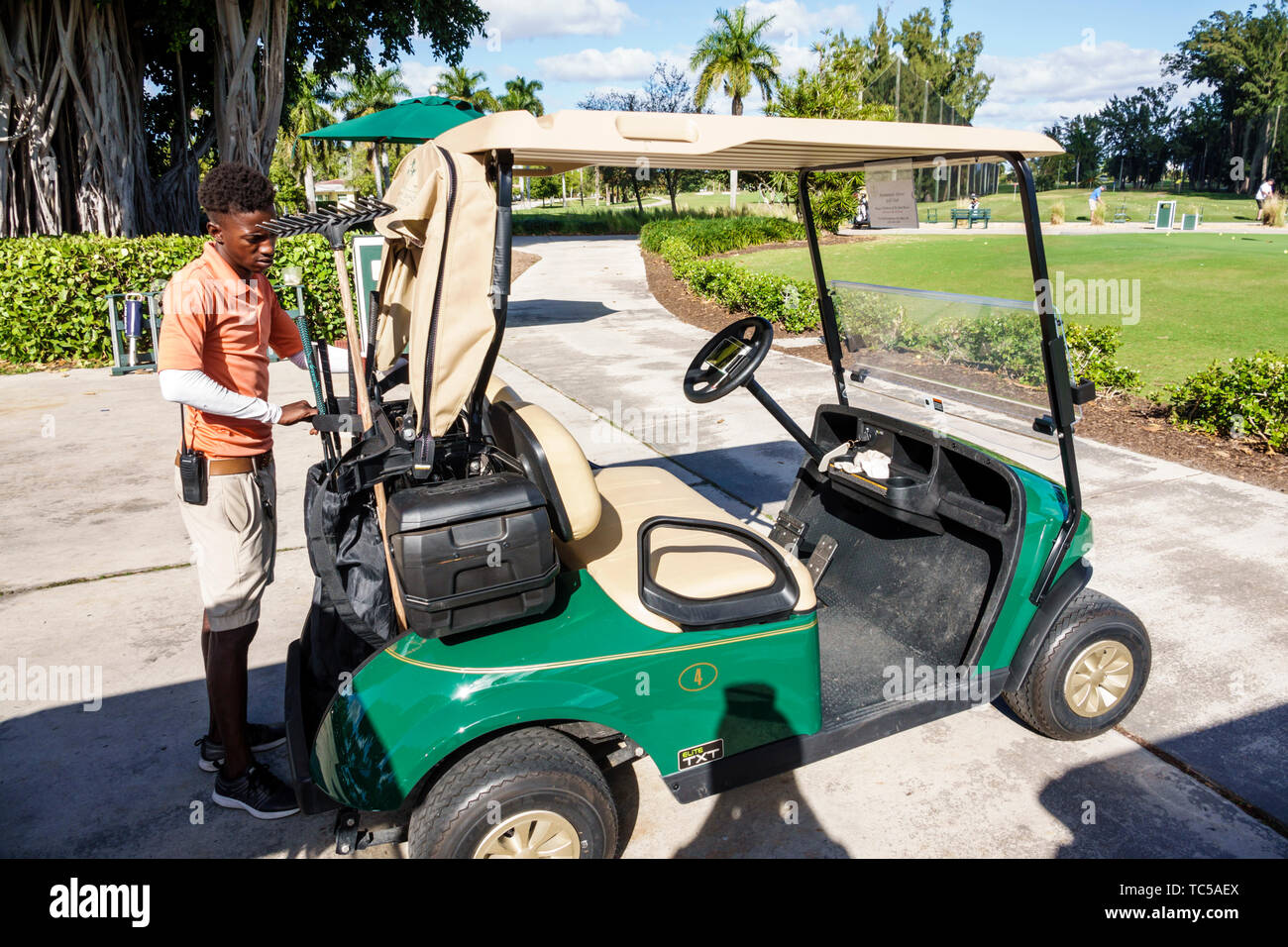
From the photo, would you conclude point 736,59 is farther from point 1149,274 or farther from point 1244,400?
point 1244,400

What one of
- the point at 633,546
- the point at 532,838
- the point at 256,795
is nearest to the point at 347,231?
the point at 633,546

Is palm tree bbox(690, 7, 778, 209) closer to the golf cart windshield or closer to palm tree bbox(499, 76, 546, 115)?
palm tree bbox(499, 76, 546, 115)

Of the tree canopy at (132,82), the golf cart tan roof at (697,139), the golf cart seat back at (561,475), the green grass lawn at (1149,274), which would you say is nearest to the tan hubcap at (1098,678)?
the green grass lawn at (1149,274)

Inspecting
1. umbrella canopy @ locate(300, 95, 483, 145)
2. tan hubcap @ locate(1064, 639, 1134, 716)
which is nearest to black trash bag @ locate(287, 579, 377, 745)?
tan hubcap @ locate(1064, 639, 1134, 716)

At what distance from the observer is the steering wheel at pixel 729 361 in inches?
114

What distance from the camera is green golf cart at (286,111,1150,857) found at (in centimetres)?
188

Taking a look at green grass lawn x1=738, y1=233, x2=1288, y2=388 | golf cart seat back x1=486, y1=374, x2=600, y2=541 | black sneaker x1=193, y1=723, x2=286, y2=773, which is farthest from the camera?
green grass lawn x1=738, y1=233, x2=1288, y2=388

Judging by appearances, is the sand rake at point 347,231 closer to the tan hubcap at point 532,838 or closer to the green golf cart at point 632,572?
the green golf cart at point 632,572

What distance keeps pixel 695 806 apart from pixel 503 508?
4.14ft

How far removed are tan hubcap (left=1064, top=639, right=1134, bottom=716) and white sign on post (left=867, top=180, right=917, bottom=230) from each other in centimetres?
152

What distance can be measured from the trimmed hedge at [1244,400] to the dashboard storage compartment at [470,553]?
5611 mm

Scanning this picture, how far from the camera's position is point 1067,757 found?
8.86ft

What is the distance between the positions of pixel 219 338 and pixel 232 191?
16.3 inches

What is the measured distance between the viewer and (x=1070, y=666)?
261cm
